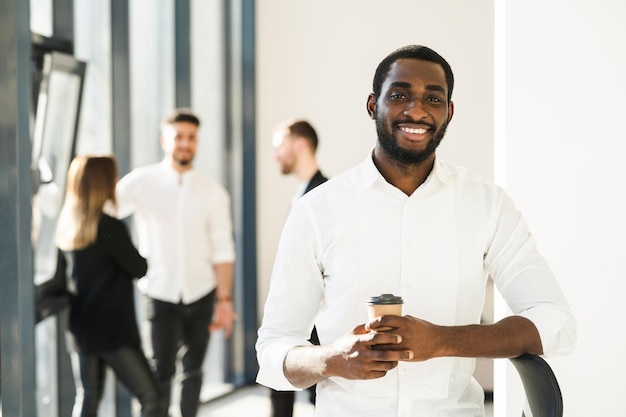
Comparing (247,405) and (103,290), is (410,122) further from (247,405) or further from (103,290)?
(247,405)

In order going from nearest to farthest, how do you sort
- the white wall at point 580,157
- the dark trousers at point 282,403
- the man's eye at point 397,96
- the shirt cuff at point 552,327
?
the shirt cuff at point 552,327 → the man's eye at point 397,96 → the white wall at point 580,157 → the dark trousers at point 282,403

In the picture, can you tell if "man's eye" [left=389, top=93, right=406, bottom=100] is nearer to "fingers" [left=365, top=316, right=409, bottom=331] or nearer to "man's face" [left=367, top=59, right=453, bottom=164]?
"man's face" [left=367, top=59, right=453, bottom=164]

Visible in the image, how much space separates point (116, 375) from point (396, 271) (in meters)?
2.47

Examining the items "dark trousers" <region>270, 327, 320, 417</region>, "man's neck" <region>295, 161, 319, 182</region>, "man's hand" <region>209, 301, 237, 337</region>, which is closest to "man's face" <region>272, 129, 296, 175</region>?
"man's neck" <region>295, 161, 319, 182</region>

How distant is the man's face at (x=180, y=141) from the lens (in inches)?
186

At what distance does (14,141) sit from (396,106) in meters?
2.01

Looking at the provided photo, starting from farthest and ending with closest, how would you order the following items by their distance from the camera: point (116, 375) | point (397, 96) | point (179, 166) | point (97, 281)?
point (179, 166) < point (116, 375) < point (97, 281) < point (397, 96)

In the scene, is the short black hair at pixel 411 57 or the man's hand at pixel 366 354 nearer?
the man's hand at pixel 366 354

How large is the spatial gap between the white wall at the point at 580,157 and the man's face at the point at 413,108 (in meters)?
0.68

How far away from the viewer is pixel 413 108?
5.61 ft

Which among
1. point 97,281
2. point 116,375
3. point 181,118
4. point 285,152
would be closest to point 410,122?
point 97,281

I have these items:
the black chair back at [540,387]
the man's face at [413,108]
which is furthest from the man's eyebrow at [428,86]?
the black chair back at [540,387]

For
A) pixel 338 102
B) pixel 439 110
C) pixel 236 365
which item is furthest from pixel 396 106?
pixel 236 365

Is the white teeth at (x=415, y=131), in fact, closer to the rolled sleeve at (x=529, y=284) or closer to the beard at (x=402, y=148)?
the beard at (x=402, y=148)
